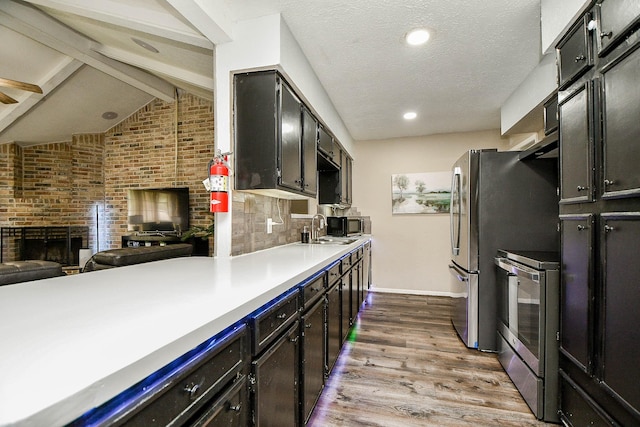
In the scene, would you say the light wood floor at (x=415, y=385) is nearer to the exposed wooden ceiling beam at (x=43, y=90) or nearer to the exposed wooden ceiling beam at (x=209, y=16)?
the exposed wooden ceiling beam at (x=209, y=16)

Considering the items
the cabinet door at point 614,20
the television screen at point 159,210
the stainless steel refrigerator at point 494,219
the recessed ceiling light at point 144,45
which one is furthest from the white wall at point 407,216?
the cabinet door at point 614,20

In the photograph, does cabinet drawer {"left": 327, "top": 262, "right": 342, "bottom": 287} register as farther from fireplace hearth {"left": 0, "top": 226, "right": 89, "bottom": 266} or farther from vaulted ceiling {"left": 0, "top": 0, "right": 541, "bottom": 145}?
fireplace hearth {"left": 0, "top": 226, "right": 89, "bottom": 266}

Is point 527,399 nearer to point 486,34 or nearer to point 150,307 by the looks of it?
point 150,307

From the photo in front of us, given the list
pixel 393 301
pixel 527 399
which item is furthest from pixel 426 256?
pixel 527 399

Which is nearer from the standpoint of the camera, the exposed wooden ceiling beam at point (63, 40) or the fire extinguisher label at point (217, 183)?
the fire extinguisher label at point (217, 183)

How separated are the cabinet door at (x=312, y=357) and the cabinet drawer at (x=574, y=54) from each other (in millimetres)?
1886

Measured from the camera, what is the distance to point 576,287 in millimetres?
1610

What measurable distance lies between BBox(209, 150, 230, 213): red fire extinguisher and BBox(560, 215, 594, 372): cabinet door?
1.99m

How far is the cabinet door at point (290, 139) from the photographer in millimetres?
2096

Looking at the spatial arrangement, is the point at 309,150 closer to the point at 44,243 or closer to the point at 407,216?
the point at 407,216

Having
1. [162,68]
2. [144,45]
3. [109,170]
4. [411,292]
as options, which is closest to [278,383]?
[144,45]

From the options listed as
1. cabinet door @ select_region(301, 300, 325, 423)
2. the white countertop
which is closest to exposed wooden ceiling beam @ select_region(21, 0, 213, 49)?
the white countertop

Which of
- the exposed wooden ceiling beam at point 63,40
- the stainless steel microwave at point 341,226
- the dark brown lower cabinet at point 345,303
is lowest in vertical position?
the dark brown lower cabinet at point 345,303

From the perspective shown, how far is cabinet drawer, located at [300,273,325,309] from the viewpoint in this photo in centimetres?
154
